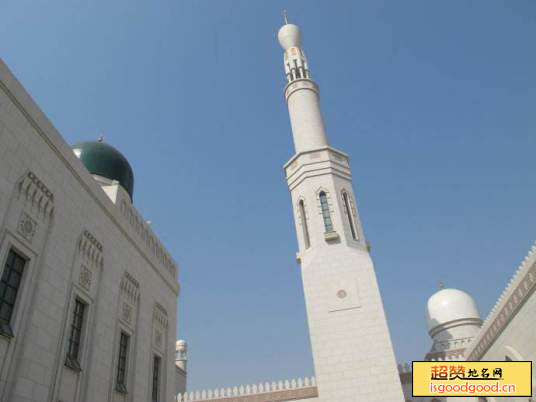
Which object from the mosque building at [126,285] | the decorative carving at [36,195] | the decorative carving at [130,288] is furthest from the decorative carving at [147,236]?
the decorative carving at [36,195]

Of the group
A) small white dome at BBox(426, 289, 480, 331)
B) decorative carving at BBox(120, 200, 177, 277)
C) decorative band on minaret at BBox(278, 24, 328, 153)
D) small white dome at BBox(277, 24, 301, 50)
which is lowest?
decorative carving at BBox(120, 200, 177, 277)

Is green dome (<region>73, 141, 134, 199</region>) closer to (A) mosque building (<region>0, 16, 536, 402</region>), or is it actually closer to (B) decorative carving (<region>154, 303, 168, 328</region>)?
(A) mosque building (<region>0, 16, 536, 402</region>)

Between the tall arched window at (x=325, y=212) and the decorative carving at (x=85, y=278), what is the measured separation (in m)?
9.98

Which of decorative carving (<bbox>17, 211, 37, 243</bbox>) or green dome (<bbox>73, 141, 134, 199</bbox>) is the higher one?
green dome (<bbox>73, 141, 134, 199</bbox>)

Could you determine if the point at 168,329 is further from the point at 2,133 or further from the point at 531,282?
the point at 531,282

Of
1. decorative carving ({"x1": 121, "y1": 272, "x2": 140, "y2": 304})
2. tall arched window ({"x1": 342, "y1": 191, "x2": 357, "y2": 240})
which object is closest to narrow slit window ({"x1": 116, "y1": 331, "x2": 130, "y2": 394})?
decorative carving ({"x1": 121, "y1": 272, "x2": 140, "y2": 304})

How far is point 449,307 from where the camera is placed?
79.7 feet

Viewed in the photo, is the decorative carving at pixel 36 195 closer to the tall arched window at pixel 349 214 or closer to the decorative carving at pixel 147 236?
the decorative carving at pixel 147 236

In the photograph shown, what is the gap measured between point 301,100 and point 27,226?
15177mm

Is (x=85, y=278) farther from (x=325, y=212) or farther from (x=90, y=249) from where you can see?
(x=325, y=212)

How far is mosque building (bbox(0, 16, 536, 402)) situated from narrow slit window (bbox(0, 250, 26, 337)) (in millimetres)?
20

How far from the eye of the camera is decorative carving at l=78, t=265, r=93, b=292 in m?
8.58

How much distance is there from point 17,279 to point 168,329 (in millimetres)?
6595

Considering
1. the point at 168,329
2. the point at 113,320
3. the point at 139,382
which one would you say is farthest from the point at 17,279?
the point at 168,329
